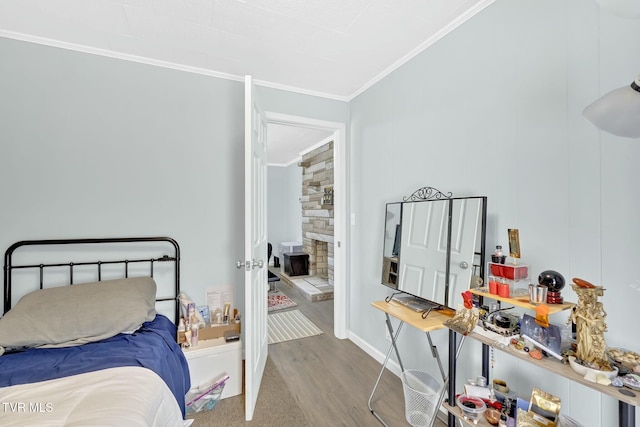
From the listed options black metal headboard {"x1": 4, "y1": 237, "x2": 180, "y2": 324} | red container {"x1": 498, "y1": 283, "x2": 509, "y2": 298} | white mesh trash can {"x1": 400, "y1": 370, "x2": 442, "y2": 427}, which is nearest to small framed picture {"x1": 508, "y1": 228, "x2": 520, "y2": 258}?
red container {"x1": 498, "y1": 283, "x2": 509, "y2": 298}

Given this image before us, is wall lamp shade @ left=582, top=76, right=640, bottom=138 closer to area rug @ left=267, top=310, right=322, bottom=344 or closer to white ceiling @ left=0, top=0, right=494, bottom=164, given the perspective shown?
white ceiling @ left=0, top=0, right=494, bottom=164

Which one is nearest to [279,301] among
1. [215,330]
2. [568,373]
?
[215,330]

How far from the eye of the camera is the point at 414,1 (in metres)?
1.58

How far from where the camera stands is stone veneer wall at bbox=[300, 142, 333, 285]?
15.1ft

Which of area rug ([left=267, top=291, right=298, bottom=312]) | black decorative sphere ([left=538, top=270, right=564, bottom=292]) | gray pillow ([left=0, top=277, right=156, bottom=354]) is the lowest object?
area rug ([left=267, top=291, right=298, bottom=312])

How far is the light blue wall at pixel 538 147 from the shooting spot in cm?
112

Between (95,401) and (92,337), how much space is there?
2.26 feet

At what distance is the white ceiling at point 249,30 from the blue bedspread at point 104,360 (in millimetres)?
1931

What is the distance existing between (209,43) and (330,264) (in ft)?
11.5

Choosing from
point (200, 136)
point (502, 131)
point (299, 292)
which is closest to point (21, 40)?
point (200, 136)

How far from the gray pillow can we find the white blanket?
42 centimetres

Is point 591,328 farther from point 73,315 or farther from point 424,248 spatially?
point 73,315

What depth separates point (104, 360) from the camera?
1377 mm

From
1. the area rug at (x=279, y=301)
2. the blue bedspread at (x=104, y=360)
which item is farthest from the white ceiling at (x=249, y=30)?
the area rug at (x=279, y=301)
